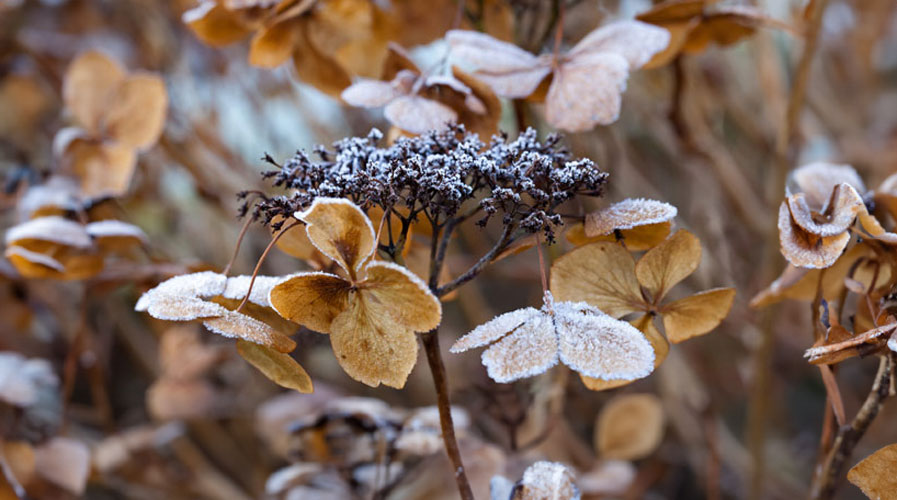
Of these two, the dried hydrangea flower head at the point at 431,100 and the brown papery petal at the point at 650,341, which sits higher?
the dried hydrangea flower head at the point at 431,100

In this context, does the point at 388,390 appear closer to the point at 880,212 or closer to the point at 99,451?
the point at 99,451

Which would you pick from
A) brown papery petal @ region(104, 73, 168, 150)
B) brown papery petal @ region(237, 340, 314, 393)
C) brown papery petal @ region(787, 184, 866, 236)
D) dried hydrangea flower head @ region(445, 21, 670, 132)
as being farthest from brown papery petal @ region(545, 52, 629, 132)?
brown papery petal @ region(104, 73, 168, 150)

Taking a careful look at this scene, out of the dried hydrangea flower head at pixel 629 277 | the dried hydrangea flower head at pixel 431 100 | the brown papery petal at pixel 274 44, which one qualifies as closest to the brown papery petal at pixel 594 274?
the dried hydrangea flower head at pixel 629 277

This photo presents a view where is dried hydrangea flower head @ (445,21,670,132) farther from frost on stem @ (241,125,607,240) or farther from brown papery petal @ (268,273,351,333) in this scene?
brown papery petal @ (268,273,351,333)

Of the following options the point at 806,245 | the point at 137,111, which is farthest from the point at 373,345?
the point at 137,111

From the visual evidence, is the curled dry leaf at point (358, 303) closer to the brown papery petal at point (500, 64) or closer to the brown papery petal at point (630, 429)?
Answer: the brown papery petal at point (500, 64)

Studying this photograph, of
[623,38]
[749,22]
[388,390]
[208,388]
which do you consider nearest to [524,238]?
[623,38]
